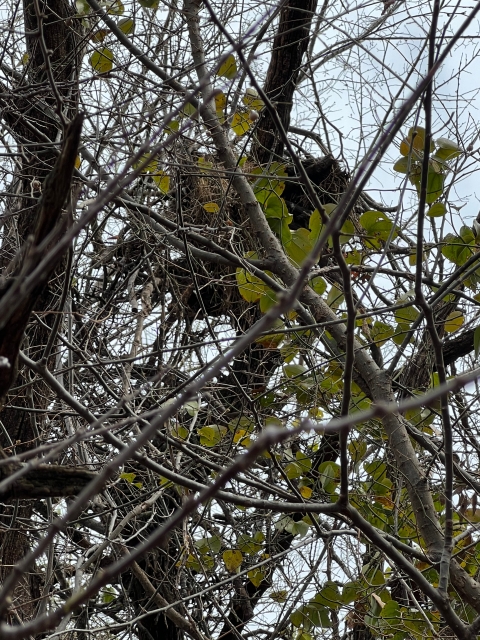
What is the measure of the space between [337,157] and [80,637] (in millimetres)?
3159

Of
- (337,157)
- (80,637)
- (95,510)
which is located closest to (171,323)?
(95,510)

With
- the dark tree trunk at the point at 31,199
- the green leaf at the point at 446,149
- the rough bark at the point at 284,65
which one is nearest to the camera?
the green leaf at the point at 446,149

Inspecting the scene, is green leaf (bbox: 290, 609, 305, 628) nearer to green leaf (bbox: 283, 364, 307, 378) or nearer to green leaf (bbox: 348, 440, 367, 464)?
green leaf (bbox: 348, 440, 367, 464)

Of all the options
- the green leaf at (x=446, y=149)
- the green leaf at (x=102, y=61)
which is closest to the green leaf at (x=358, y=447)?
the green leaf at (x=446, y=149)

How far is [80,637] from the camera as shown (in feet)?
12.7

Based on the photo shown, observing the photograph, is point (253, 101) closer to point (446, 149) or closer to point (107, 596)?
point (446, 149)

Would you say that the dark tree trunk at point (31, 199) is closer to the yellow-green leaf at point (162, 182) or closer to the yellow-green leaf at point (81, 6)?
the yellow-green leaf at point (81, 6)

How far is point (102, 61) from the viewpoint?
3.45m

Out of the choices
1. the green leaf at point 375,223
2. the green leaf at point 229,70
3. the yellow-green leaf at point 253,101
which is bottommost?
the green leaf at point 375,223

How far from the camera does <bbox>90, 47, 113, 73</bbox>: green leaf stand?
3408mm

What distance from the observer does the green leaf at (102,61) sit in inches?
134

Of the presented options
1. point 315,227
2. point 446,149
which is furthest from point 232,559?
point 446,149

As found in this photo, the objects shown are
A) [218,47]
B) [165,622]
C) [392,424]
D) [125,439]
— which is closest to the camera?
[392,424]

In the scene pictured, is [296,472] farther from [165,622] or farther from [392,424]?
[165,622]
